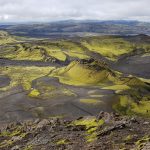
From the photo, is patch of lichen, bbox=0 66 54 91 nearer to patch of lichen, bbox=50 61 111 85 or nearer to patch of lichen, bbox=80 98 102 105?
patch of lichen, bbox=50 61 111 85

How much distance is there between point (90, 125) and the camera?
45.7 meters

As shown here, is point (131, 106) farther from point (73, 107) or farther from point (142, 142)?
point (142, 142)

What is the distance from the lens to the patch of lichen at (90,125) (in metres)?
40.2

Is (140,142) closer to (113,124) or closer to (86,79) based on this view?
(113,124)

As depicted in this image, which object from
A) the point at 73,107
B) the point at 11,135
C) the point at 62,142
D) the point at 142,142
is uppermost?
the point at 142,142

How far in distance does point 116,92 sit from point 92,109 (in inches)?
606

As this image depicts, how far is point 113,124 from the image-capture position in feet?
142

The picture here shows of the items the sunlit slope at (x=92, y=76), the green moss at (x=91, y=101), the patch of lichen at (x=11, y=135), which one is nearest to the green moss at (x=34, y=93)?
the sunlit slope at (x=92, y=76)

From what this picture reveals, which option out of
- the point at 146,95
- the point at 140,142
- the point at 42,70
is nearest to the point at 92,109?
the point at 146,95

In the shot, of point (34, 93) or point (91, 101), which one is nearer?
point (91, 101)

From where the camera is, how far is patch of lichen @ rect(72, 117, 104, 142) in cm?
4023

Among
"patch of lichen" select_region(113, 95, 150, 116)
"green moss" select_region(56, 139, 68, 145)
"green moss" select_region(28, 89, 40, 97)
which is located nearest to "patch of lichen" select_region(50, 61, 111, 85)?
"green moss" select_region(28, 89, 40, 97)

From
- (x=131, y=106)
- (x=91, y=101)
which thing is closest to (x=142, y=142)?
(x=131, y=106)

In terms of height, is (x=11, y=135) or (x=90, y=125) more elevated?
(x=90, y=125)
